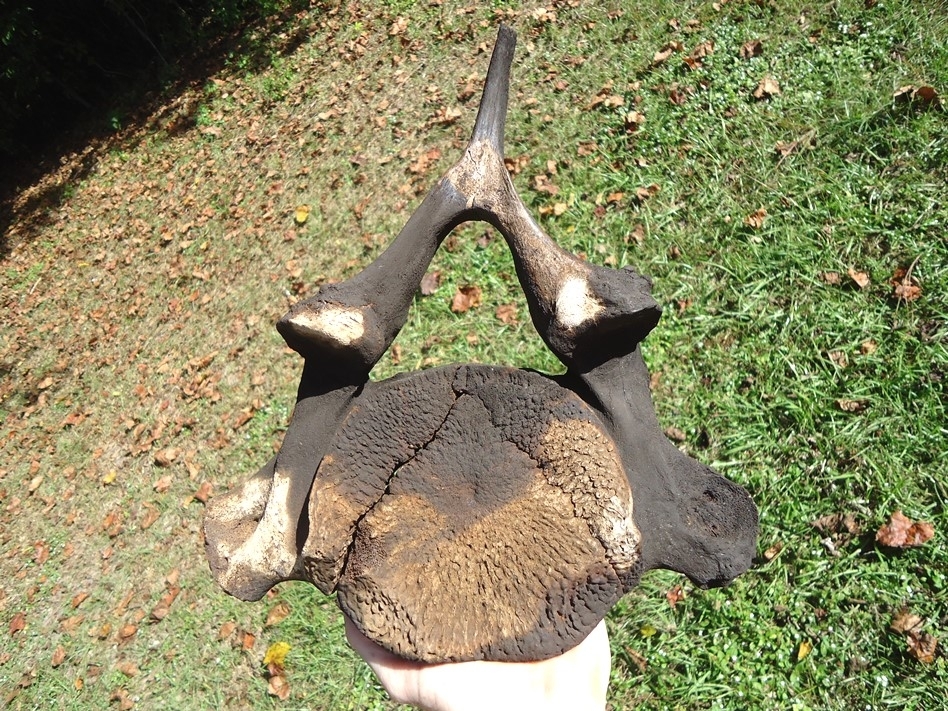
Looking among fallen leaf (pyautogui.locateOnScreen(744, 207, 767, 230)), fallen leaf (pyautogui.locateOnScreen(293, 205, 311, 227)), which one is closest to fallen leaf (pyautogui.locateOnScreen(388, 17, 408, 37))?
fallen leaf (pyautogui.locateOnScreen(293, 205, 311, 227))

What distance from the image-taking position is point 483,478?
1784 mm

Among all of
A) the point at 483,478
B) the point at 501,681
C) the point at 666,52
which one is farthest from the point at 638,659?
the point at 666,52

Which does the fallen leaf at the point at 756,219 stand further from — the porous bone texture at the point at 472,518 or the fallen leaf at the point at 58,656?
the fallen leaf at the point at 58,656

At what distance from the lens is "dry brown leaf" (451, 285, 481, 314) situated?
4445 millimetres

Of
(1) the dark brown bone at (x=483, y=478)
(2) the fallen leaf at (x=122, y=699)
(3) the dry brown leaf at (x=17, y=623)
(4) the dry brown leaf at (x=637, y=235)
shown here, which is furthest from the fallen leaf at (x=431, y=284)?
(3) the dry brown leaf at (x=17, y=623)

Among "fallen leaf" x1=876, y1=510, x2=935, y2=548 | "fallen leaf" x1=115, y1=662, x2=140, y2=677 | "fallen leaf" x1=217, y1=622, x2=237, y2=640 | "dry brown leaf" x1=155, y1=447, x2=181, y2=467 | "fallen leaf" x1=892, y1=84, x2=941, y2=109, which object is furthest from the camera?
"dry brown leaf" x1=155, y1=447, x2=181, y2=467

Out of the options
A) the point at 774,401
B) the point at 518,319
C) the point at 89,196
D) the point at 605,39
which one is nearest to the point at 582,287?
the point at 774,401

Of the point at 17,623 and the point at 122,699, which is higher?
the point at 17,623

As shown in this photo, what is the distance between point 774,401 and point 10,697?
542cm

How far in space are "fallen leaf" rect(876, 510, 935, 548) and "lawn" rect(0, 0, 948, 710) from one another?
0.03 m

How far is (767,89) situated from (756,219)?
1.05 m

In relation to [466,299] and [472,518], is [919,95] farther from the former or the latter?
[472,518]

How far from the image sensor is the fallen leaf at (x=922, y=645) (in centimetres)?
260

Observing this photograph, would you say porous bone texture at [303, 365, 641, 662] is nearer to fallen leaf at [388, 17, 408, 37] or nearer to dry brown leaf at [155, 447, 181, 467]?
dry brown leaf at [155, 447, 181, 467]
